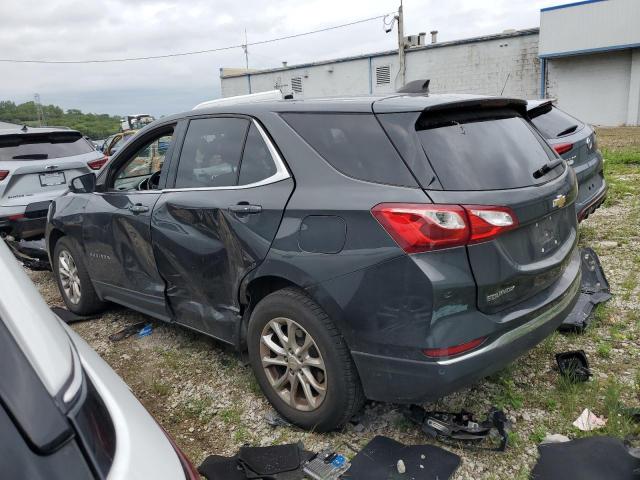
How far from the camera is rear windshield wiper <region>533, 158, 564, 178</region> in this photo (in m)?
2.80

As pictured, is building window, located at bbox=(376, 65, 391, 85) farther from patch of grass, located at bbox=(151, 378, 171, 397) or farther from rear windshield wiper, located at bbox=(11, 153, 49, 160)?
patch of grass, located at bbox=(151, 378, 171, 397)

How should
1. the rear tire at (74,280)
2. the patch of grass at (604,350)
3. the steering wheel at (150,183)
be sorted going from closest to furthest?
the patch of grass at (604,350) → the steering wheel at (150,183) → the rear tire at (74,280)

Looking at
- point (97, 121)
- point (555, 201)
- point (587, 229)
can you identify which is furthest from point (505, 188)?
point (97, 121)

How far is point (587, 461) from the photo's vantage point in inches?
97.0

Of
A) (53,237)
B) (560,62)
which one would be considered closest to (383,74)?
(560,62)

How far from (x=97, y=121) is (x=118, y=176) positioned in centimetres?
3893

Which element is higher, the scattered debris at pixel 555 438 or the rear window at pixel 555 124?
the rear window at pixel 555 124

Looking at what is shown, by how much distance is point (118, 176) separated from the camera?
439 centimetres

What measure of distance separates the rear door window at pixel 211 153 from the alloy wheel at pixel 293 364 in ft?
3.12

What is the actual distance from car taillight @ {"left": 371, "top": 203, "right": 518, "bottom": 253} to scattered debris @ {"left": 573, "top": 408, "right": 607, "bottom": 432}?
1236 mm

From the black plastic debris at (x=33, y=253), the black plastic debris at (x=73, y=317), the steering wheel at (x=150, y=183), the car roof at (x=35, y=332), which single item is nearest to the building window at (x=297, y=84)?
the black plastic debris at (x=33, y=253)

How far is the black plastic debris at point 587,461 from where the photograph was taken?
2359mm

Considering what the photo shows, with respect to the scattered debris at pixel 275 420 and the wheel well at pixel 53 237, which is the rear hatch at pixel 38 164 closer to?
the wheel well at pixel 53 237

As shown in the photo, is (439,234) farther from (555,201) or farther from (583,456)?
(583,456)
